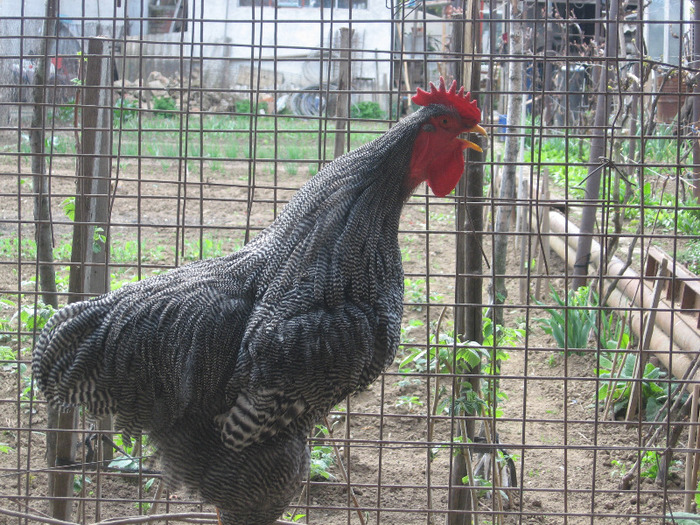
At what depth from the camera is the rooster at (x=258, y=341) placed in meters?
2.74

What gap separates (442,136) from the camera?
3010 mm

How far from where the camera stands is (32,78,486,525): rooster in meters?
2.74

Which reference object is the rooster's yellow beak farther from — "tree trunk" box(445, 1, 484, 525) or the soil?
the soil

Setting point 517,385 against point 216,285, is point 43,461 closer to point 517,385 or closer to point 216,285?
point 216,285

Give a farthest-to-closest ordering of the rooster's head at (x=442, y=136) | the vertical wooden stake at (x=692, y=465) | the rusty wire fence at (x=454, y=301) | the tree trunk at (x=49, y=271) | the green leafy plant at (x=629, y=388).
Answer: the green leafy plant at (x=629, y=388)
the vertical wooden stake at (x=692, y=465)
the tree trunk at (x=49, y=271)
the rusty wire fence at (x=454, y=301)
the rooster's head at (x=442, y=136)

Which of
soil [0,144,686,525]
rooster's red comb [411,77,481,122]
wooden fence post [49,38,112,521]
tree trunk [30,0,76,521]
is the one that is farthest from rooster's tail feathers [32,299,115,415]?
rooster's red comb [411,77,481,122]

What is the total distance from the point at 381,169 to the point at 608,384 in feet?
10.6

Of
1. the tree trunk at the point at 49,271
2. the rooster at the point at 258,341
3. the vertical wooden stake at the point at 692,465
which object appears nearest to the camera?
the rooster at the point at 258,341

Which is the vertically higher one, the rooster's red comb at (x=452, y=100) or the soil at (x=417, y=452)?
the rooster's red comb at (x=452, y=100)

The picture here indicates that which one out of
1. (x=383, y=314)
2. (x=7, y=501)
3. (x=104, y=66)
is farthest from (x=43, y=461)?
(x=383, y=314)

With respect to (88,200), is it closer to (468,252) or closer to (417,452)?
(468,252)

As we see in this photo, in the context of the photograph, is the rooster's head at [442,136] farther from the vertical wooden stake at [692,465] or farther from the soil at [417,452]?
the vertical wooden stake at [692,465]

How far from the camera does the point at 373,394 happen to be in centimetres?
560

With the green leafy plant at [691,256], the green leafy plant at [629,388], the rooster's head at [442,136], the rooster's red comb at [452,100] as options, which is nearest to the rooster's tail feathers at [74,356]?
the rooster's head at [442,136]
